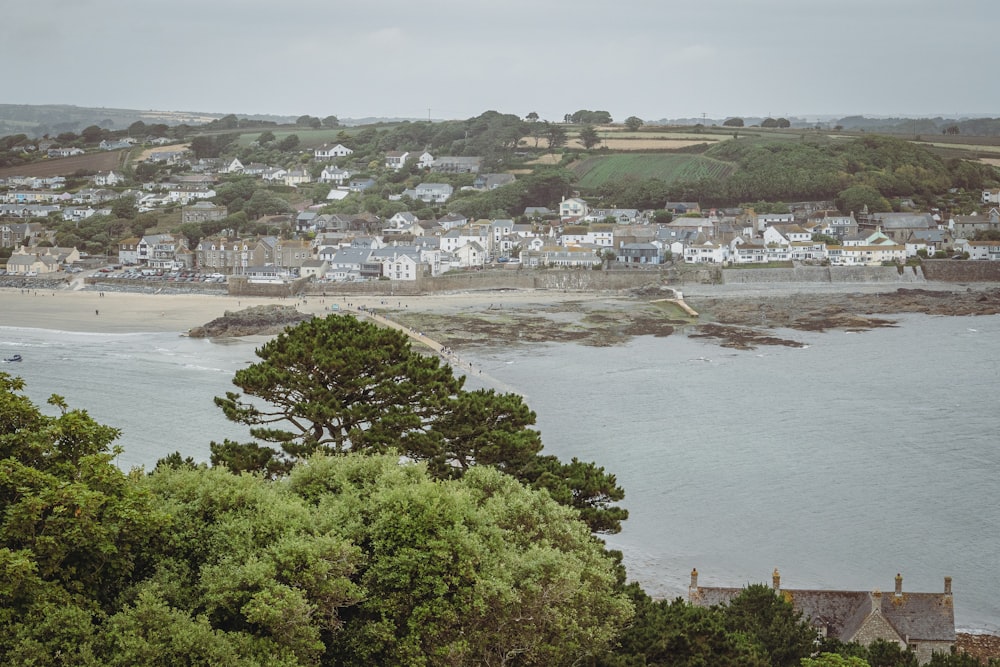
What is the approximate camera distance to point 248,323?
3231cm

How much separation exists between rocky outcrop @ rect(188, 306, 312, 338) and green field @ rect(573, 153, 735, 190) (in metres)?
33.3

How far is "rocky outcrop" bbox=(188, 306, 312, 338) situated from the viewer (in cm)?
3173

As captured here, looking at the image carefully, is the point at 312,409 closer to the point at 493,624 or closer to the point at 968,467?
the point at 493,624

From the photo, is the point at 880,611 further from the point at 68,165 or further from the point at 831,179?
the point at 68,165

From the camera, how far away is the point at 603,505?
11.1 metres

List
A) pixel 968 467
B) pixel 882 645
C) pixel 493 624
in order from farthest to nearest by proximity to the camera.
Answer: pixel 968 467 < pixel 882 645 < pixel 493 624

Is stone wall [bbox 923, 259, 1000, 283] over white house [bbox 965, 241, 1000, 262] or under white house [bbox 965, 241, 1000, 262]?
under

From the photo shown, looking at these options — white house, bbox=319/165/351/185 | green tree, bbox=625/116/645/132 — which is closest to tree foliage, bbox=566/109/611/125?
green tree, bbox=625/116/645/132

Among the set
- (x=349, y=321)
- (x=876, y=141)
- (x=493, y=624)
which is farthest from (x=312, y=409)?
(x=876, y=141)

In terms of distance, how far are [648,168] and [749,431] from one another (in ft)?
164

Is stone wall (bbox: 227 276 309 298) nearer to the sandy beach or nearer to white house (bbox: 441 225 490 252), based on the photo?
the sandy beach

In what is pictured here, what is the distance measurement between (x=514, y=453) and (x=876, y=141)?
62.3 m

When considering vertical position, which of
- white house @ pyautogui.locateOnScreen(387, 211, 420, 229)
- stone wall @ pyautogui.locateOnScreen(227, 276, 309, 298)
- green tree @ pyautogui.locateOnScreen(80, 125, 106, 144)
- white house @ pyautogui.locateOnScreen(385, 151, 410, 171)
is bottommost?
stone wall @ pyautogui.locateOnScreen(227, 276, 309, 298)

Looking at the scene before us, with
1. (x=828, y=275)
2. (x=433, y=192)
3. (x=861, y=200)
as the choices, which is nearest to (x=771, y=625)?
(x=828, y=275)
